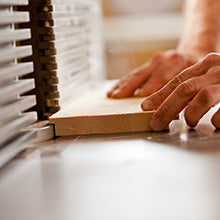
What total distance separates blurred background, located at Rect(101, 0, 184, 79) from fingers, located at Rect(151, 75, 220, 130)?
245 cm

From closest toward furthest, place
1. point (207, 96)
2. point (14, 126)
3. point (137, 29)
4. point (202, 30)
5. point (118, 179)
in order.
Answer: point (118, 179)
point (14, 126)
point (207, 96)
point (202, 30)
point (137, 29)

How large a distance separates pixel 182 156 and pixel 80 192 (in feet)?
0.76

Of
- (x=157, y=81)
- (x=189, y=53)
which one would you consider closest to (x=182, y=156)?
(x=157, y=81)

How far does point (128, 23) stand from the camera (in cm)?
334

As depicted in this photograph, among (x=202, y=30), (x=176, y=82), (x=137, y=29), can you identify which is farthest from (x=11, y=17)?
(x=137, y=29)

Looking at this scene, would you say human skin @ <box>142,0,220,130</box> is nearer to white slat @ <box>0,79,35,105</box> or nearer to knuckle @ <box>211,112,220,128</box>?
knuckle @ <box>211,112,220,128</box>

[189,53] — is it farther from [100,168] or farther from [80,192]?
[80,192]

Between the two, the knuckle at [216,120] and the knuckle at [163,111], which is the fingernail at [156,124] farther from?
the knuckle at [216,120]

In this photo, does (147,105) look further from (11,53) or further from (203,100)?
(11,53)

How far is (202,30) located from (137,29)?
1.59 metres

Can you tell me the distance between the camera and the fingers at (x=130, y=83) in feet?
4.03

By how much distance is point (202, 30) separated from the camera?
1774mm

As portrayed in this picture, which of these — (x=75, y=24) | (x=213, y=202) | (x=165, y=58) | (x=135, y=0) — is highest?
(x=135, y=0)

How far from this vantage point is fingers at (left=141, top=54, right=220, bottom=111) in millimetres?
953
